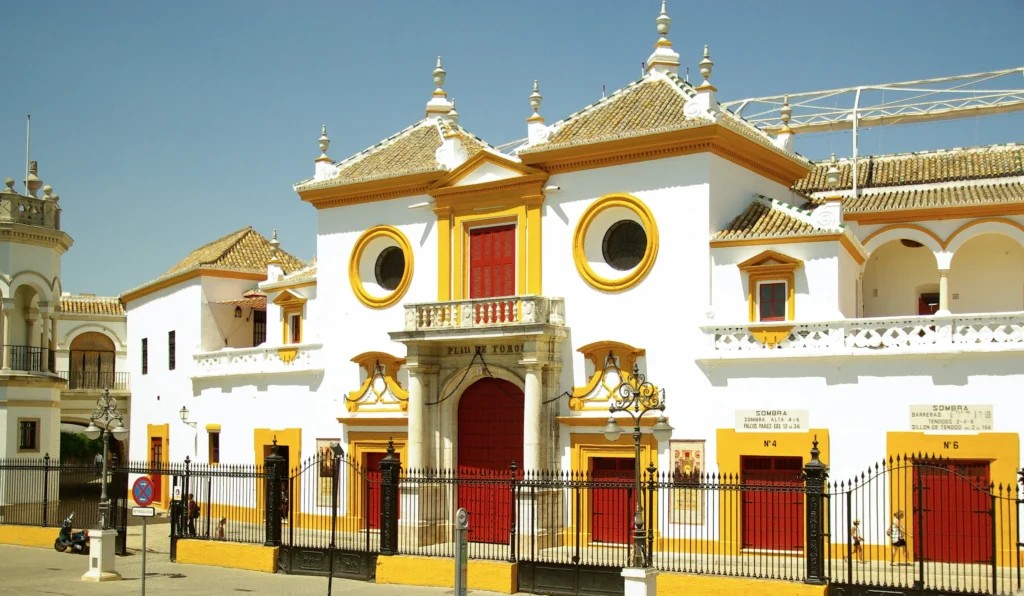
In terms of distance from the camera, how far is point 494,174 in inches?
992

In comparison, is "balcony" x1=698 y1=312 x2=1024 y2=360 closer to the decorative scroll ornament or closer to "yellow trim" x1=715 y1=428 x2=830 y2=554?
"yellow trim" x1=715 y1=428 x2=830 y2=554

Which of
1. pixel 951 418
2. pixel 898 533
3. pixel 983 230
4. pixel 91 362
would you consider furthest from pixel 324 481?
pixel 91 362

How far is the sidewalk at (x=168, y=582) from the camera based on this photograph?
19.4 m

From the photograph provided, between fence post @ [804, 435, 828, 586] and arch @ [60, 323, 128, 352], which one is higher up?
arch @ [60, 323, 128, 352]

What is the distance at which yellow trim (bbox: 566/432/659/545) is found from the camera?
23.0m

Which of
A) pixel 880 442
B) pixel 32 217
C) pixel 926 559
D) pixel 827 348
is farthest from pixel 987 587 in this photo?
pixel 32 217

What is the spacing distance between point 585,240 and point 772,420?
5523 mm

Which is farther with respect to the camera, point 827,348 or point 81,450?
point 81,450

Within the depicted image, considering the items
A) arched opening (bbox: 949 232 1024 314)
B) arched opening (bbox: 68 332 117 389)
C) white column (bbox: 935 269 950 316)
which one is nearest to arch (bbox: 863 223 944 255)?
white column (bbox: 935 269 950 316)

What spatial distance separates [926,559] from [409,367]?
36.7 ft

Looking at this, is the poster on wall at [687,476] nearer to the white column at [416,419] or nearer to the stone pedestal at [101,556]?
the white column at [416,419]

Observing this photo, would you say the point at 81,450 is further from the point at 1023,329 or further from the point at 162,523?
the point at 1023,329

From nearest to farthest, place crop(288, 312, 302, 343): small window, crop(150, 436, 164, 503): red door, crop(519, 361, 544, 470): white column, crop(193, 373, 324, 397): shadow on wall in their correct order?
1. crop(519, 361, 544, 470): white column
2. crop(193, 373, 324, 397): shadow on wall
3. crop(288, 312, 302, 343): small window
4. crop(150, 436, 164, 503): red door

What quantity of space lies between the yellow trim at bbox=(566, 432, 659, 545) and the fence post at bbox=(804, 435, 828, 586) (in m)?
5.95
